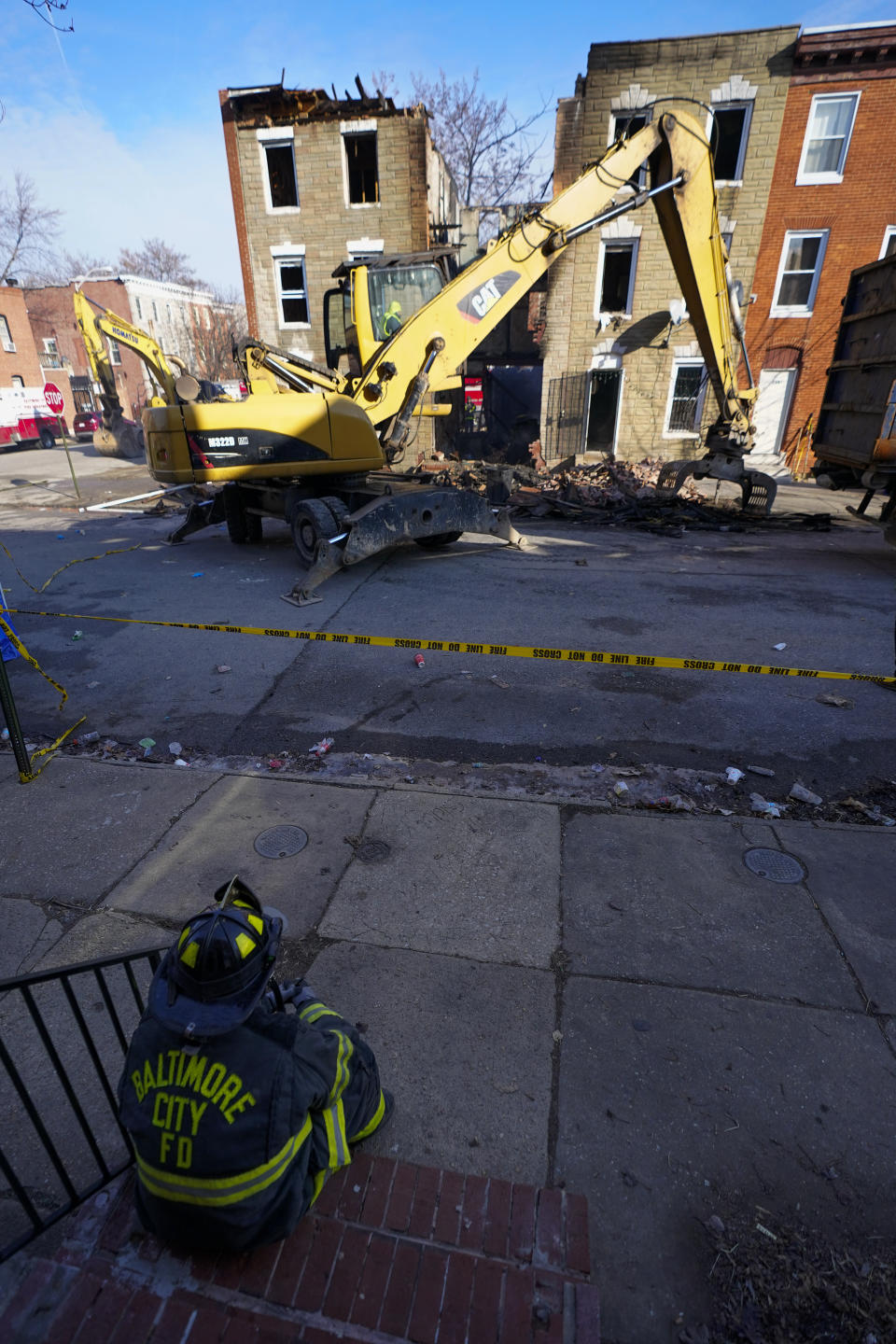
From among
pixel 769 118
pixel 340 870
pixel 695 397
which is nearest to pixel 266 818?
pixel 340 870

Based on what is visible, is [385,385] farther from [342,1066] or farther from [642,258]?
[642,258]

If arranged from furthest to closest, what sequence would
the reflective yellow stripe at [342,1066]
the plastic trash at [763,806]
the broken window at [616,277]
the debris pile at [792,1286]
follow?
the broken window at [616,277]
the plastic trash at [763,806]
the reflective yellow stripe at [342,1066]
the debris pile at [792,1286]

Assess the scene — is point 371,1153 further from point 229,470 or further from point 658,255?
point 658,255

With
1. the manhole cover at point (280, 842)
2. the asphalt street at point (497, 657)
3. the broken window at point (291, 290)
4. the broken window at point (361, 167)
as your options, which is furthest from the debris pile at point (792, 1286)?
the broken window at point (361, 167)

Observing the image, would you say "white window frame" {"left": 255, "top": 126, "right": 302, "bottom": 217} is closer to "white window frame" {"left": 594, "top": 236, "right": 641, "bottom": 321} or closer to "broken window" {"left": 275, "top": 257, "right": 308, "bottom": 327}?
"broken window" {"left": 275, "top": 257, "right": 308, "bottom": 327}

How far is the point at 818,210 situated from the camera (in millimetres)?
16375

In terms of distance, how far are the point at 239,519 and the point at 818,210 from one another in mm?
16687

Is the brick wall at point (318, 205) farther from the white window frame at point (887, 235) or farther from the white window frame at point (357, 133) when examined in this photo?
the white window frame at point (887, 235)

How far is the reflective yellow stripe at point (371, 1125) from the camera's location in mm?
2232

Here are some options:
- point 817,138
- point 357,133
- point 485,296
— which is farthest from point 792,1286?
point 357,133

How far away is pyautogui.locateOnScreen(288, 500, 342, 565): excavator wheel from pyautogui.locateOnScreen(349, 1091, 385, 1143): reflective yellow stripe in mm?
6846

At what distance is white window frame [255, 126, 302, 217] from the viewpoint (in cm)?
1769

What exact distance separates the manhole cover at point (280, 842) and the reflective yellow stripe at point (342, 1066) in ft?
5.98

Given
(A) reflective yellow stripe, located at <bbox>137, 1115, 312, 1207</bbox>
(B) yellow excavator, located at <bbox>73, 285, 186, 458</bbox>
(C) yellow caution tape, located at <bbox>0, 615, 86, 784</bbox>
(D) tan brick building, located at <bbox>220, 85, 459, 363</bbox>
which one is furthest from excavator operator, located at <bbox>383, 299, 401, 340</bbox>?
(A) reflective yellow stripe, located at <bbox>137, 1115, 312, 1207</bbox>
